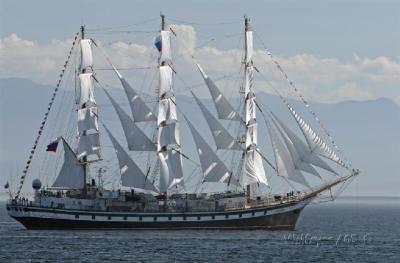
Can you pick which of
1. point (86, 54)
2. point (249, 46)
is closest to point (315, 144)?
point (249, 46)

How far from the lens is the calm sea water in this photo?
8356 centimetres

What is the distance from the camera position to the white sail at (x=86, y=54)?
110 meters

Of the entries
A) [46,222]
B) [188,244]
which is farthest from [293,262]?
Result: [46,222]

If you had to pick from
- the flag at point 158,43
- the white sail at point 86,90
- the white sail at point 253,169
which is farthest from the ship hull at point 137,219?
the flag at point 158,43

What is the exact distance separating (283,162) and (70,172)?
71.3 ft

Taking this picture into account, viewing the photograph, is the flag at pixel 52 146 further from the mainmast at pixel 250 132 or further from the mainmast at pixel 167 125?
the mainmast at pixel 250 132

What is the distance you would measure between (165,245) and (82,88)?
24.1 meters

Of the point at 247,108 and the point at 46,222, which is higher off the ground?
the point at 247,108

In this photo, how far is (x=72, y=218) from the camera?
108m

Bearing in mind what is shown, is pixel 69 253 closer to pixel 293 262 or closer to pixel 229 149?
pixel 293 262

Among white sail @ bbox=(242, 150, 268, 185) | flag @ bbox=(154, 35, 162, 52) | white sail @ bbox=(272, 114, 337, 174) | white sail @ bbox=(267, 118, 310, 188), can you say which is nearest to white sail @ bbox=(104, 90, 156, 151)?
flag @ bbox=(154, 35, 162, 52)

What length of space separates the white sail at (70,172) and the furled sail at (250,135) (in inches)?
658

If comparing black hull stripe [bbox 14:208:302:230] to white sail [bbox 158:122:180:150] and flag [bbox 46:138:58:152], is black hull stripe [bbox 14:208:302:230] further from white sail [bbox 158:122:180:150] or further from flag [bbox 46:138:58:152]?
white sail [bbox 158:122:180:150]

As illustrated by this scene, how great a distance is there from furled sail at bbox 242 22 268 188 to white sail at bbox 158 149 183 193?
6.61 m
